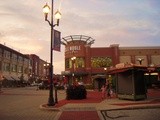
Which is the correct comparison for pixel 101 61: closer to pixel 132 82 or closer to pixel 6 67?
pixel 6 67

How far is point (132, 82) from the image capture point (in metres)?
24.7

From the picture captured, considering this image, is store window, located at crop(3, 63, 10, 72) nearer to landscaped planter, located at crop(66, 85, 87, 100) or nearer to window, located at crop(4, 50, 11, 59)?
window, located at crop(4, 50, 11, 59)

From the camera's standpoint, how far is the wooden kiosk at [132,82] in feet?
80.4

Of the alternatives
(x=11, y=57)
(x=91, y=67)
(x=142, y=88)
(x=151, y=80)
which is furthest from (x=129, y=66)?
(x=11, y=57)

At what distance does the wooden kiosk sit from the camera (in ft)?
80.4

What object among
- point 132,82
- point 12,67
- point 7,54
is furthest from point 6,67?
point 132,82

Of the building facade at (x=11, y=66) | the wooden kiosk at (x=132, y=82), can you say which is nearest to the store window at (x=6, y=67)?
the building facade at (x=11, y=66)

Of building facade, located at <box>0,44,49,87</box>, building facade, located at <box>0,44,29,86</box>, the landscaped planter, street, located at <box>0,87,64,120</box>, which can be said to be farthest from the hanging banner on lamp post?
building facade, located at <box>0,44,29,86</box>

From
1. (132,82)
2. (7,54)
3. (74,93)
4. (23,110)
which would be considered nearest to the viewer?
(23,110)

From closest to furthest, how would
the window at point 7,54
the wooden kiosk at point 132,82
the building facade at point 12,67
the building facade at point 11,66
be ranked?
the wooden kiosk at point 132,82 < the building facade at point 12,67 < the building facade at point 11,66 < the window at point 7,54

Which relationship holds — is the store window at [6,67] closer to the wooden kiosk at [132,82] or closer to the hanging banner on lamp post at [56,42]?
the wooden kiosk at [132,82]

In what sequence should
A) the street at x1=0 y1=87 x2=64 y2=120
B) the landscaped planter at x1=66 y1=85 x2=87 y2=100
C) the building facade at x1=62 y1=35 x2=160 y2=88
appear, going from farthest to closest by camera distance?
the building facade at x1=62 y1=35 x2=160 y2=88
the landscaped planter at x1=66 y1=85 x2=87 y2=100
the street at x1=0 y1=87 x2=64 y2=120

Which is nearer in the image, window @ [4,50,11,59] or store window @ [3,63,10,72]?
store window @ [3,63,10,72]

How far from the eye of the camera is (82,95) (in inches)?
1157
